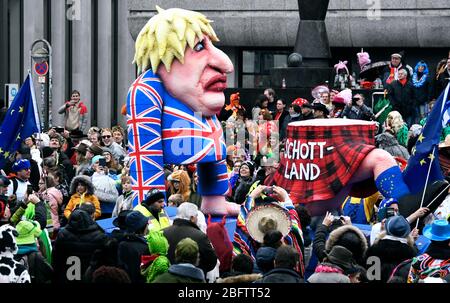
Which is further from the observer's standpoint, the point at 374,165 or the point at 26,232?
the point at 374,165

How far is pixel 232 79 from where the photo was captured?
40.9 m

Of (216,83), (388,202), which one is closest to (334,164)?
(388,202)

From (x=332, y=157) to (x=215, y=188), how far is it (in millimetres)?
1283

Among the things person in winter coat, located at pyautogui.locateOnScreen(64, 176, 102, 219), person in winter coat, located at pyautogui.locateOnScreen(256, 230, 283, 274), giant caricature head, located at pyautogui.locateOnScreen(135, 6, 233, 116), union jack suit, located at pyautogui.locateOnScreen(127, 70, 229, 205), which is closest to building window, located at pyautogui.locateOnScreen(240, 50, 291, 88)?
person in winter coat, located at pyautogui.locateOnScreen(64, 176, 102, 219)

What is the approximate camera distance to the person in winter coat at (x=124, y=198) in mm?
15555

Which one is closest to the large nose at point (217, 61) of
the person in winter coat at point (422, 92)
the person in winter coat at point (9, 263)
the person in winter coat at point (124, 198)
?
the person in winter coat at point (124, 198)

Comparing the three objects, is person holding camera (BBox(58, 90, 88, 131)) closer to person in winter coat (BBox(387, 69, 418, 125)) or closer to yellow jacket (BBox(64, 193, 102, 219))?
person in winter coat (BBox(387, 69, 418, 125))

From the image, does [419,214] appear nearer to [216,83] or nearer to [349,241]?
[349,241]

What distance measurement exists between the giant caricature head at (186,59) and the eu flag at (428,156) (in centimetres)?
211

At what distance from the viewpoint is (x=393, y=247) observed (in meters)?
11.7

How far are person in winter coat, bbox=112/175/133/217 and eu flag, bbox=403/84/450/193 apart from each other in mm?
2961

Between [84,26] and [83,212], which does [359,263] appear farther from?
[84,26]

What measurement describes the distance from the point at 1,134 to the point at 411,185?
510 cm

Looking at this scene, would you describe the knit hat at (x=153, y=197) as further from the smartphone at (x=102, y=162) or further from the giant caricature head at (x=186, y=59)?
the smartphone at (x=102, y=162)
